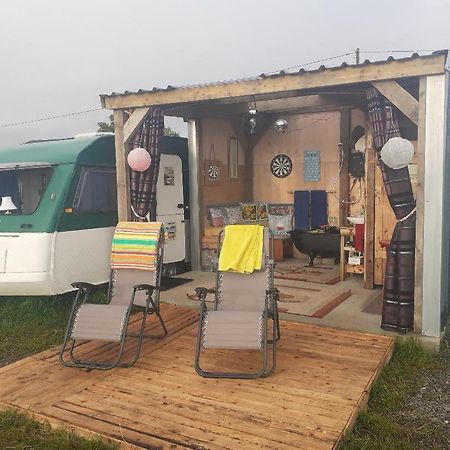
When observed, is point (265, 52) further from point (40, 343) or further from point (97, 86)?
point (40, 343)

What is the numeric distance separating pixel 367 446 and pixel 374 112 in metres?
3.32

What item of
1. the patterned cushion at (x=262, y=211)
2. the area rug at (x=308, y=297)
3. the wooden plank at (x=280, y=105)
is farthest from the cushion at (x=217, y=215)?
the area rug at (x=308, y=297)

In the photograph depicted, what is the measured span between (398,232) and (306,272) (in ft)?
11.3

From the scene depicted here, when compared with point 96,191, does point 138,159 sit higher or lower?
Result: higher

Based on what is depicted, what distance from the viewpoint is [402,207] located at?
4.67 m

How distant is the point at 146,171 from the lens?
21.9ft

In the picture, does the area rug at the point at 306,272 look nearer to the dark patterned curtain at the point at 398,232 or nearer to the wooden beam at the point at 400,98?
the dark patterned curtain at the point at 398,232

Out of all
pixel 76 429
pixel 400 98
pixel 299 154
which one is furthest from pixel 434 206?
pixel 299 154

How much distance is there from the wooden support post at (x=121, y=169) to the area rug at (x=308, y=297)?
102 inches

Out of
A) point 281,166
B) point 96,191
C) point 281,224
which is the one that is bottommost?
point 281,224

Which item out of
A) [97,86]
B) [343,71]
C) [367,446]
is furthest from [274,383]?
[97,86]

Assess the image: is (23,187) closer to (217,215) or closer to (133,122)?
(133,122)

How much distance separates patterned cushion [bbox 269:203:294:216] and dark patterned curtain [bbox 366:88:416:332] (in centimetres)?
466

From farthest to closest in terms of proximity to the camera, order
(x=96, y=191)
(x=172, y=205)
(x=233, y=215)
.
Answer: (x=233, y=215)
(x=172, y=205)
(x=96, y=191)
